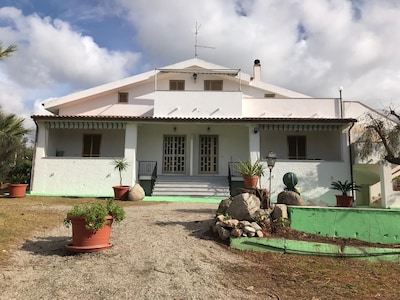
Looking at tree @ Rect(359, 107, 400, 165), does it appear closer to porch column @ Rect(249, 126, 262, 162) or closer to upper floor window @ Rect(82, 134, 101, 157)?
porch column @ Rect(249, 126, 262, 162)

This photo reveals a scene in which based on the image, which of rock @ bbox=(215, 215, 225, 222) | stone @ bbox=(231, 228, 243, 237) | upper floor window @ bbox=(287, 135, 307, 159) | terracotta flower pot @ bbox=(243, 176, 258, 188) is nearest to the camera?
stone @ bbox=(231, 228, 243, 237)

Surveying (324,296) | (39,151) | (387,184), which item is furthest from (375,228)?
(39,151)

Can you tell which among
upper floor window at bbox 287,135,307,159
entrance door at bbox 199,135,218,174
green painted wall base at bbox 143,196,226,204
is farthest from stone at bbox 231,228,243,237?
upper floor window at bbox 287,135,307,159

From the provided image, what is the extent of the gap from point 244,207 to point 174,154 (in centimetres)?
1046

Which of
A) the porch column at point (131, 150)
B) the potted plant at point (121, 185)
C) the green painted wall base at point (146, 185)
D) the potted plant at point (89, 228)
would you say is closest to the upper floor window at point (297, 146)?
the green painted wall base at point (146, 185)

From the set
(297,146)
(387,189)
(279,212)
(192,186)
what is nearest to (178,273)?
(279,212)

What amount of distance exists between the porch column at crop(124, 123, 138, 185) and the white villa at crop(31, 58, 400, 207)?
46 millimetres

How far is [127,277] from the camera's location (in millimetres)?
4504

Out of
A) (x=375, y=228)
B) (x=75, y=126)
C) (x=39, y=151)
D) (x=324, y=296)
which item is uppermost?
(x=75, y=126)

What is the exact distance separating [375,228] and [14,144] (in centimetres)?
1276

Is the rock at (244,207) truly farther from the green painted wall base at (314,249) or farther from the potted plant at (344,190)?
the potted plant at (344,190)

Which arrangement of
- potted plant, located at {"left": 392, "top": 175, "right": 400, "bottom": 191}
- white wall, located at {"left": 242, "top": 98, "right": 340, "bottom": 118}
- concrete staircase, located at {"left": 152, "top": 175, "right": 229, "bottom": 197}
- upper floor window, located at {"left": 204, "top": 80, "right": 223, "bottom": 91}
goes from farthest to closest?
upper floor window, located at {"left": 204, "top": 80, "right": 223, "bottom": 91}
white wall, located at {"left": 242, "top": 98, "right": 340, "bottom": 118}
potted plant, located at {"left": 392, "top": 175, "right": 400, "bottom": 191}
concrete staircase, located at {"left": 152, "top": 175, "right": 229, "bottom": 197}

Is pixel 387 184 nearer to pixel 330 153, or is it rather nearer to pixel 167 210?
pixel 330 153

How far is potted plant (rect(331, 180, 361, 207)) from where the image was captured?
13109mm
